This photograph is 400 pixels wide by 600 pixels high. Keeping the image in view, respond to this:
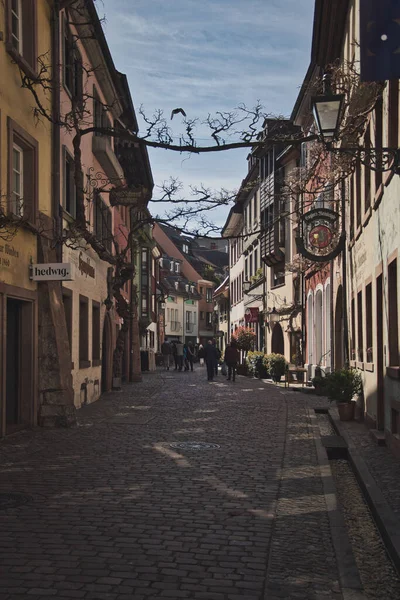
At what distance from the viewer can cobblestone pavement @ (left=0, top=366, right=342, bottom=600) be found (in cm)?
491

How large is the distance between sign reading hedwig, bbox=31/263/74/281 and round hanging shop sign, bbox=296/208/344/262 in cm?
713

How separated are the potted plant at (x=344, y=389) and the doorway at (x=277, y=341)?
75.4ft

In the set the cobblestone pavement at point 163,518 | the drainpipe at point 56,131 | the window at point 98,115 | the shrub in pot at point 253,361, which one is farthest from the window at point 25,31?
the shrub in pot at point 253,361

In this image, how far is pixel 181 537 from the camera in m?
6.08

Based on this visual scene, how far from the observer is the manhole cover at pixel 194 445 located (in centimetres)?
1126

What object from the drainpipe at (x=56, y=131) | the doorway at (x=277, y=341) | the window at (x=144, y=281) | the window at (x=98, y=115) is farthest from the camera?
the window at (x=144, y=281)

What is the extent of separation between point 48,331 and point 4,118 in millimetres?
3922

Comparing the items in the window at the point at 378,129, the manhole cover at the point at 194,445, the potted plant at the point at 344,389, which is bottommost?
the manhole cover at the point at 194,445

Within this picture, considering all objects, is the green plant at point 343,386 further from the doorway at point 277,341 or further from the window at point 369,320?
the doorway at point 277,341

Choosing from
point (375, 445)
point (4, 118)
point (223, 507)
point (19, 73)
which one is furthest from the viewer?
point (19, 73)

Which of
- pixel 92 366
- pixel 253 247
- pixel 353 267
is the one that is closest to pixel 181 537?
pixel 353 267

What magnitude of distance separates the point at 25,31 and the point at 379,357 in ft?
27.5

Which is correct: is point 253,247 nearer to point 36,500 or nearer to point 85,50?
point 85,50

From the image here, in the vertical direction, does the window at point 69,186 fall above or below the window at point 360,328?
above
